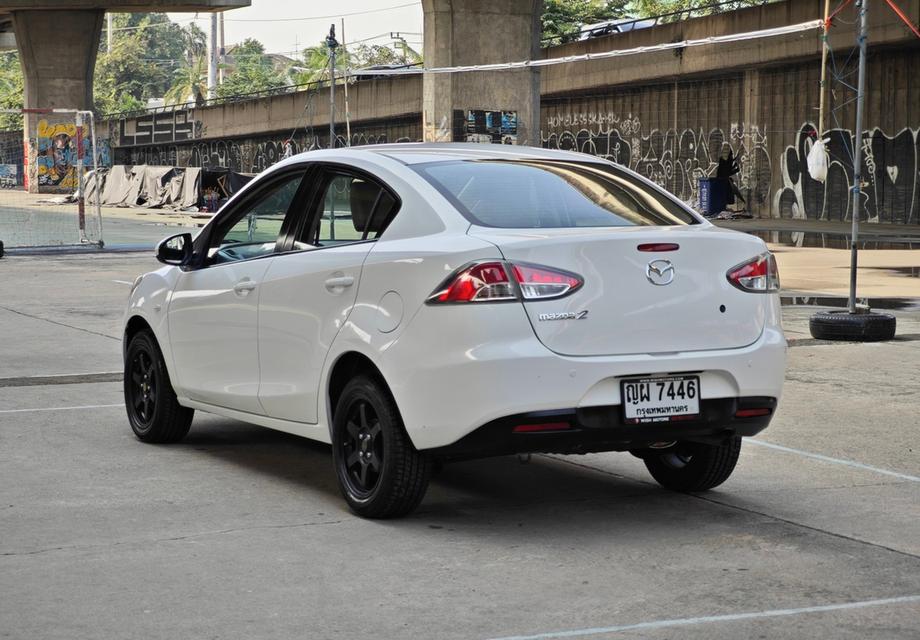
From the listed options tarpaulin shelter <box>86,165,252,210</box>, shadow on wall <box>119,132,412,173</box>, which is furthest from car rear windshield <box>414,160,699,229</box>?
shadow on wall <box>119,132,412,173</box>

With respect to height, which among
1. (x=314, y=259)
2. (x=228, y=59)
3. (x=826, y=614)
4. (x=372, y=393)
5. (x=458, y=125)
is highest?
(x=228, y=59)

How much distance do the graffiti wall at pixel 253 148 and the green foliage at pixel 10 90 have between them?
27061 millimetres

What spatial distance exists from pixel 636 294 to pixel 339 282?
4.35ft

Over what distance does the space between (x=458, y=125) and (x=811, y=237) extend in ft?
25.1

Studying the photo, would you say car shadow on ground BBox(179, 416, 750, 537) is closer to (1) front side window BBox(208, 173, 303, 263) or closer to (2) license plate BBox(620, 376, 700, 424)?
(2) license plate BBox(620, 376, 700, 424)

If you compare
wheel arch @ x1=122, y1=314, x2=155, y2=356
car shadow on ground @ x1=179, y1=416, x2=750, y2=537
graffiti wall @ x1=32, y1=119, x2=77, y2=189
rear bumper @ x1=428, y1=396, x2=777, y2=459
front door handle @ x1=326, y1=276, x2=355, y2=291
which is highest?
graffiti wall @ x1=32, y1=119, x2=77, y2=189

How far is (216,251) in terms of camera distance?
25.2ft

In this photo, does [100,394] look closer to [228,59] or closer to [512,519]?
[512,519]

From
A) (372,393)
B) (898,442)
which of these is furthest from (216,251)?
(898,442)

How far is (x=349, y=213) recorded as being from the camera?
6680mm

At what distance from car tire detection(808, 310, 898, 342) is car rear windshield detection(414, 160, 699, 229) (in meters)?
6.26

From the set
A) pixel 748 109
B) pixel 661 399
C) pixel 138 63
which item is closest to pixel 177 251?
pixel 661 399

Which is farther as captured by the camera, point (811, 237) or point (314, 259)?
point (811, 237)

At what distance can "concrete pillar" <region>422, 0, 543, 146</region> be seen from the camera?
29141 mm
